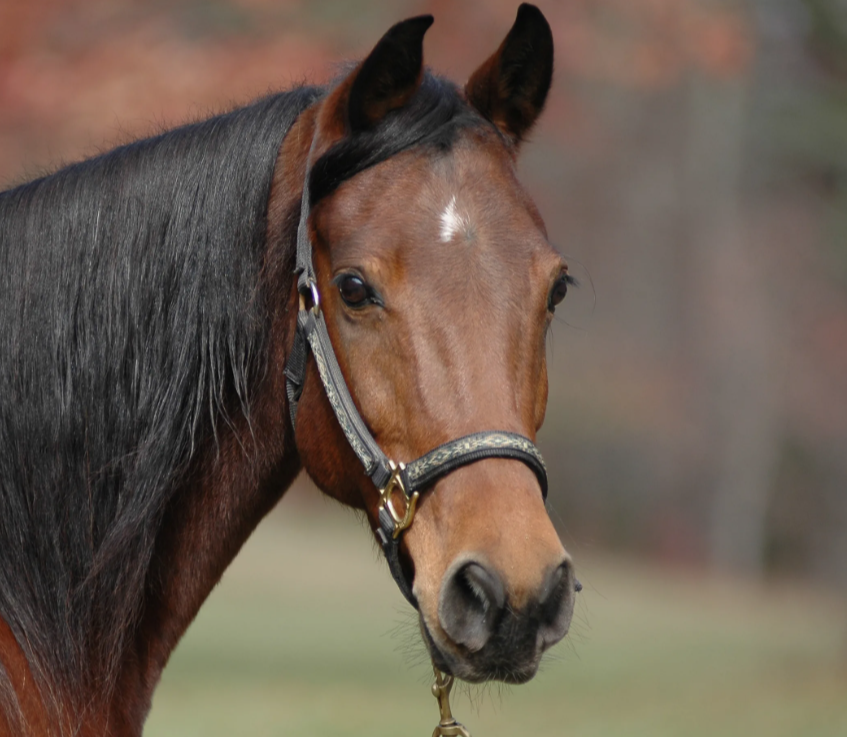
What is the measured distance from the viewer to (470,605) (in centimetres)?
218

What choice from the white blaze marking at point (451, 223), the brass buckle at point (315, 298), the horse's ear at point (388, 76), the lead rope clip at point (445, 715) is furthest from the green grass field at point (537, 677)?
the horse's ear at point (388, 76)

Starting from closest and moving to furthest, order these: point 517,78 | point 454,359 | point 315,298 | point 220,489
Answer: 1. point 454,359
2. point 315,298
3. point 220,489
4. point 517,78

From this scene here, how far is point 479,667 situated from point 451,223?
104cm

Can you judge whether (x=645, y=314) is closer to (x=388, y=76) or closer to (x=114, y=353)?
(x=388, y=76)

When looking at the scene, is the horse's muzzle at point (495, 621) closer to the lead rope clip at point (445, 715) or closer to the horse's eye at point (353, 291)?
the lead rope clip at point (445, 715)

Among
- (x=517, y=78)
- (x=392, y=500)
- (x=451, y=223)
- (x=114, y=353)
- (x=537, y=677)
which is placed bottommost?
(x=392, y=500)

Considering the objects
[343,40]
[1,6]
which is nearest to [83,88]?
[1,6]

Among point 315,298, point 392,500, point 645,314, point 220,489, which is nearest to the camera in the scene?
point 392,500

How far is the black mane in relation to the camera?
2477 mm

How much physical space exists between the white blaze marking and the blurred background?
7582mm

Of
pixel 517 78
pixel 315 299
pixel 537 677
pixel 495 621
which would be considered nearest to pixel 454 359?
pixel 315 299

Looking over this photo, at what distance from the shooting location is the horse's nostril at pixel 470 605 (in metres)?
2.12

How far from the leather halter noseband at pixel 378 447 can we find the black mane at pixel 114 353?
0.39 feet

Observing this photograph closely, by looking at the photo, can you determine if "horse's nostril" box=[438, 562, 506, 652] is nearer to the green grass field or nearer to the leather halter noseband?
the leather halter noseband
